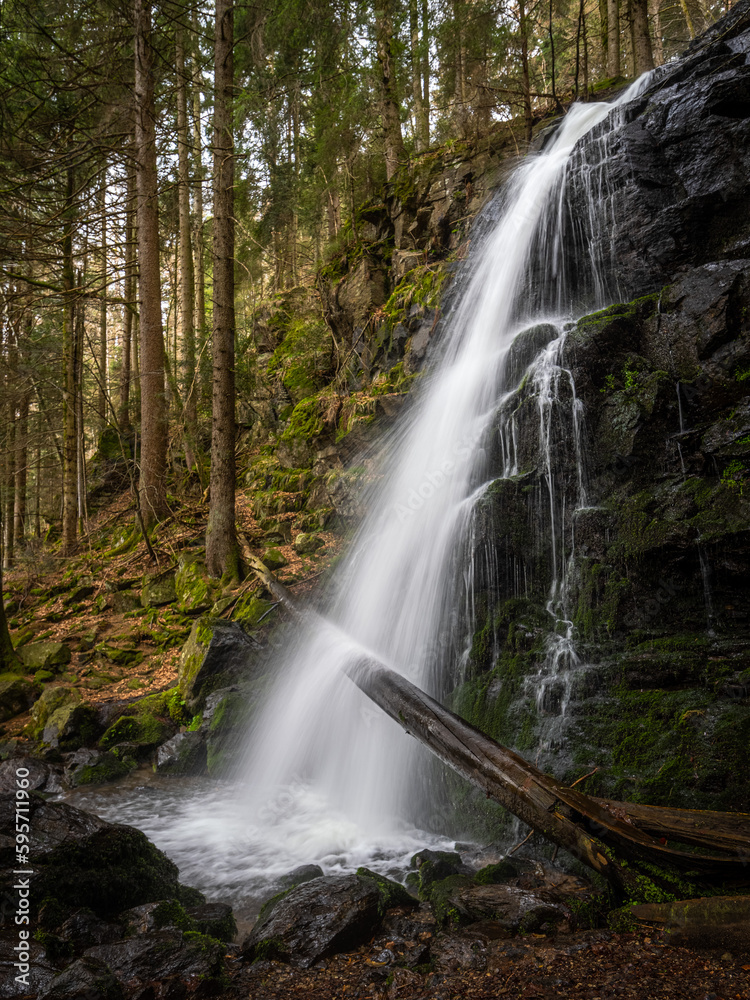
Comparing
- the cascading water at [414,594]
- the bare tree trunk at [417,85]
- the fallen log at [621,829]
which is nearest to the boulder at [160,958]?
the cascading water at [414,594]

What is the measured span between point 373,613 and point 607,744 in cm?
324

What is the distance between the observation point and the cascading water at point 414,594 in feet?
16.8

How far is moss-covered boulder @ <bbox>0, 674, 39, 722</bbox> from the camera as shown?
7852 millimetres

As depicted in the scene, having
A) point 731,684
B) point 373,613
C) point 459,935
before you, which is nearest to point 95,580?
point 373,613

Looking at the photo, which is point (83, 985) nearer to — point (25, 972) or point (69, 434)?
point (25, 972)

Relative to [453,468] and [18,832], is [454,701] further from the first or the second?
[18,832]

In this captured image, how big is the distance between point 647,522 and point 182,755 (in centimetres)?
603

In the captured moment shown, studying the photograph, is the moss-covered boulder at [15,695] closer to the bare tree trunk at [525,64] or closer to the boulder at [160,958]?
the boulder at [160,958]

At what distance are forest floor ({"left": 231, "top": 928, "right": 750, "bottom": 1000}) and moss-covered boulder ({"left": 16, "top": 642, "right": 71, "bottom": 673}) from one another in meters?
7.37

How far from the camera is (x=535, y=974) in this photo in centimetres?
258

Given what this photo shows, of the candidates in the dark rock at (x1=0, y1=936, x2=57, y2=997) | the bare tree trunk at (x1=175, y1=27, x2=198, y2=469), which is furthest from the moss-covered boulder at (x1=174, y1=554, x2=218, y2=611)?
the dark rock at (x1=0, y1=936, x2=57, y2=997)

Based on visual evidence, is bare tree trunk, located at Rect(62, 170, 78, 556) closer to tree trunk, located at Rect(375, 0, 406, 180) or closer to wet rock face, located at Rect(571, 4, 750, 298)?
tree trunk, located at Rect(375, 0, 406, 180)

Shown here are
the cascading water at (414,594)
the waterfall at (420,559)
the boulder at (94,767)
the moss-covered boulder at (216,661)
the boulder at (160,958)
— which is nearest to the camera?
the boulder at (160,958)

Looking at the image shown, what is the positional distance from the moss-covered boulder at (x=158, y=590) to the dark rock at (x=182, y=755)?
329 centimetres
